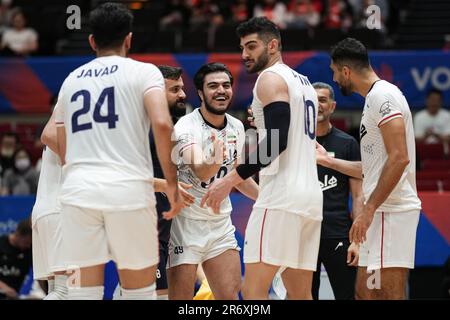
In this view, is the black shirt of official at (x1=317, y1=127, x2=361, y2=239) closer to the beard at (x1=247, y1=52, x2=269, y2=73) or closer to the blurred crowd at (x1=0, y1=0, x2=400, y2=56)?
the beard at (x1=247, y1=52, x2=269, y2=73)

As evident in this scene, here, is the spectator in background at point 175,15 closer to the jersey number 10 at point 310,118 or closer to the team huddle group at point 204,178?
the team huddle group at point 204,178

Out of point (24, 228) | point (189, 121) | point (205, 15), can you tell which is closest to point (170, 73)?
point (189, 121)

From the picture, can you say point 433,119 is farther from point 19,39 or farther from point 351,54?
point 351,54

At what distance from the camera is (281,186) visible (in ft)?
20.6

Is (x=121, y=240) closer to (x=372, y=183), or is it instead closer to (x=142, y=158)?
(x=142, y=158)

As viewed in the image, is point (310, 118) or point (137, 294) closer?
point (137, 294)

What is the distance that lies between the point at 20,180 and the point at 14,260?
8.36 feet

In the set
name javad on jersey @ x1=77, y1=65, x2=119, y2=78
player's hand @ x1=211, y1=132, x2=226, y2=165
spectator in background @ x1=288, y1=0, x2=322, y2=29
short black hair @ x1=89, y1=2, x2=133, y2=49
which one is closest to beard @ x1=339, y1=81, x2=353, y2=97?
player's hand @ x1=211, y1=132, x2=226, y2=165

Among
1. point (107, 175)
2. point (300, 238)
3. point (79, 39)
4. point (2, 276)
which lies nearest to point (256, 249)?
point (300, 238)

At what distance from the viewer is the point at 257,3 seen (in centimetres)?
1908

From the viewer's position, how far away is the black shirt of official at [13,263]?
1138cm

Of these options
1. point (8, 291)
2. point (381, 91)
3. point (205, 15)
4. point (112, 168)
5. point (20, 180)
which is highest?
point (205, 15)

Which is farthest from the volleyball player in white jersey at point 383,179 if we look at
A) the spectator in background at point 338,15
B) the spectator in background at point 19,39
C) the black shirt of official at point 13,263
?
the spectator in background at point 19,39

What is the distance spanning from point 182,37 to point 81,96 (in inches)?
473
